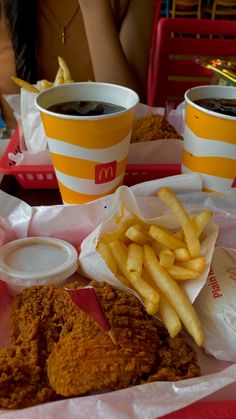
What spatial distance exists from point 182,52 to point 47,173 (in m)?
1.06

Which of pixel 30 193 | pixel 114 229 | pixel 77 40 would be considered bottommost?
pixel 30 193

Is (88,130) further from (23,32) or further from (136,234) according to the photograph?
(23,32)

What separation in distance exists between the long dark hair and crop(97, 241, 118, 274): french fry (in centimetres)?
129

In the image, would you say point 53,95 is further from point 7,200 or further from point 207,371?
point 207,371

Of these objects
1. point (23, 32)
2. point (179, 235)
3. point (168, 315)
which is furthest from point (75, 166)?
point (23, 32)

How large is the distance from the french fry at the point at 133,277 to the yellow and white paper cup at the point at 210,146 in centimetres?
30

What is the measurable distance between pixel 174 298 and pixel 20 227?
1.41ft

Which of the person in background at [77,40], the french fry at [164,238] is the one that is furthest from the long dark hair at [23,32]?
the french fry at [164,238]

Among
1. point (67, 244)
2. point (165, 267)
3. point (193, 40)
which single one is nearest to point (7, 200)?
point (67, 244)

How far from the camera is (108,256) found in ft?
2.75

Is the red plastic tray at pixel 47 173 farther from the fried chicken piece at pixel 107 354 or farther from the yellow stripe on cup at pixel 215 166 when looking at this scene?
the fried chicken piece at pixel 107 354

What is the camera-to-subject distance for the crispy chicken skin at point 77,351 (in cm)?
67

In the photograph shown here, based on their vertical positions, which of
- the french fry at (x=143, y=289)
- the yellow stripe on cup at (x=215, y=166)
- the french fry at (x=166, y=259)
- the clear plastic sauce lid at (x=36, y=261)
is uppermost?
the yellow stripe on cup at (x=215, y=166)

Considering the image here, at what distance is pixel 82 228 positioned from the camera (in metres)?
1.04
